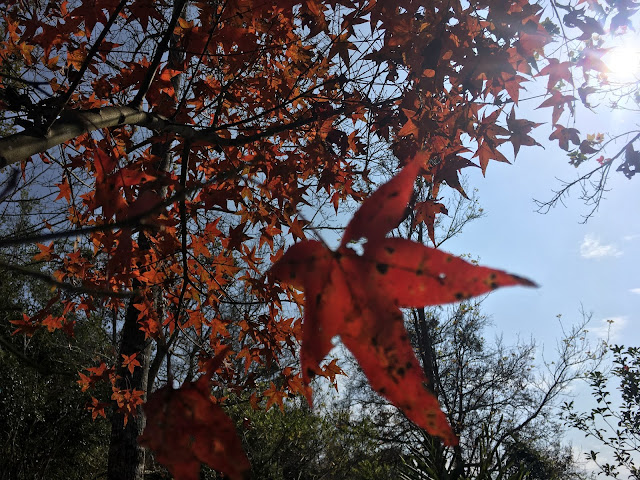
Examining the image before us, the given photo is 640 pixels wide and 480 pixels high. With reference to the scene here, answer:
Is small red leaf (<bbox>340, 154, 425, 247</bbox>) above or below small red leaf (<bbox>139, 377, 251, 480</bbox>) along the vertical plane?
above

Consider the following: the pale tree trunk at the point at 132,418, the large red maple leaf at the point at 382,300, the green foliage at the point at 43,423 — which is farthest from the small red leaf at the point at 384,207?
the green foliage at the point at 43,423

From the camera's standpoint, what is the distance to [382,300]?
605 mm

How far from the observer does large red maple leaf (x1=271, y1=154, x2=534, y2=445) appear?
581 mm

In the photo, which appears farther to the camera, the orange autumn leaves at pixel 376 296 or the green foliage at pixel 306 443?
the green foliage at pixel 306 443

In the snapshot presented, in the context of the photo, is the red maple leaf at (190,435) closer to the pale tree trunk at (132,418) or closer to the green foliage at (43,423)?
the pale tree trunk at (132,418)

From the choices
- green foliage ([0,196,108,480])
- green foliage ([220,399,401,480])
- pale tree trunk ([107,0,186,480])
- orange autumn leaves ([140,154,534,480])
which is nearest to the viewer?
orange autumn leaves ([140,154,534,480])

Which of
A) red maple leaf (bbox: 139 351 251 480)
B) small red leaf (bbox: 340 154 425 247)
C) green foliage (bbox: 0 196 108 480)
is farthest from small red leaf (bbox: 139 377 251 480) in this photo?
green foliage (bbox: 0 196 108 480)

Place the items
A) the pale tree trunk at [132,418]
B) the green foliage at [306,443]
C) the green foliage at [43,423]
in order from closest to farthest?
the pale tree trunk at [132,418], the green foliage at [43,423], the green foliage at [306,443]

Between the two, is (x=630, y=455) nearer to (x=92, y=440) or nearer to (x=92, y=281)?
(x=92, y=281)

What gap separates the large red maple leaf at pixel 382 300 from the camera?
58 cm

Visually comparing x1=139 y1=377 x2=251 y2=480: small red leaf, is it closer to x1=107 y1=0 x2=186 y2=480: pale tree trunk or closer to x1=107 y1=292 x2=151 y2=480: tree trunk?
x1=107 y1=0 x2=186 y2=480: pale tree trunk

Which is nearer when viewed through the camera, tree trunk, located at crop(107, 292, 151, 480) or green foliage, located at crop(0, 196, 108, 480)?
tree trunk, located at crop(107, 292, 151, 480)

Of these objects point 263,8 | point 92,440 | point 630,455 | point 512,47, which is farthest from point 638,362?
point 92,440

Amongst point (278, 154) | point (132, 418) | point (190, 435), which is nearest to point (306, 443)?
point (132, 418)
